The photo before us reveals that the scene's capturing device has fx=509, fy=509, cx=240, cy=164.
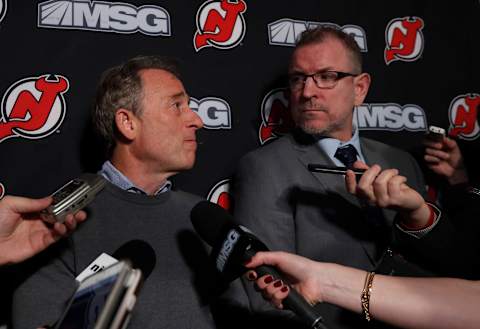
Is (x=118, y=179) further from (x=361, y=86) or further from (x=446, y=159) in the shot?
(x=446, y=159)

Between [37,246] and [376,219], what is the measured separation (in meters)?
1.04

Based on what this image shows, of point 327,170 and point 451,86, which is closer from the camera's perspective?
point 327,170

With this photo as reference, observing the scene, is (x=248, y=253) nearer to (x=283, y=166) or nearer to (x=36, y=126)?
(x=283, y=166)

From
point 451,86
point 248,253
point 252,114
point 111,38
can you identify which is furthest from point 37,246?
point 451,86

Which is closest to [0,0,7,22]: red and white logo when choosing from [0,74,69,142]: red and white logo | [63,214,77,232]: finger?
[0,74,69,142]: red and white logo

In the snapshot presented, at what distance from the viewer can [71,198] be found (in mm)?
1137

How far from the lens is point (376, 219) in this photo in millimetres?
1681

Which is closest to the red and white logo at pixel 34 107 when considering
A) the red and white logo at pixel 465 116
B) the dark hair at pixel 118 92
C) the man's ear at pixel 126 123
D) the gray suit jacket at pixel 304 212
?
the dark hair at pixel 118 92

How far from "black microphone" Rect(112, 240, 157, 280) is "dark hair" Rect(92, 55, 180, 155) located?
1.27 feet

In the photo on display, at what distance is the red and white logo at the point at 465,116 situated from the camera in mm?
2305

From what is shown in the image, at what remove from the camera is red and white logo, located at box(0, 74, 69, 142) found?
63.5 inches

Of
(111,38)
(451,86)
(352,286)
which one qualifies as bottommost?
(352,286)

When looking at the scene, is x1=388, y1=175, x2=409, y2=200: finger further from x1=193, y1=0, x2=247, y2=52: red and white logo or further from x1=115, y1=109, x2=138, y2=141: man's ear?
x1=193, y1=0, x2=247, y2=52: red and white logo

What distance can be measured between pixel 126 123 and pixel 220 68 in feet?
1.64
